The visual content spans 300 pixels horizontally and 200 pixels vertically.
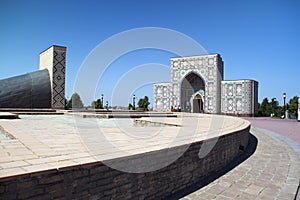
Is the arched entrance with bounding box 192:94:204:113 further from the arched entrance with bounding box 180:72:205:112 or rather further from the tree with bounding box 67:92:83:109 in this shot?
the tree with bounding box 67:92:83:109

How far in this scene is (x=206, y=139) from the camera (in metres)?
3.46

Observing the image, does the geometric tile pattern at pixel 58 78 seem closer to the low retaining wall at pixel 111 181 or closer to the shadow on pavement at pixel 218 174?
the shadow on pavement at pixel 218 174

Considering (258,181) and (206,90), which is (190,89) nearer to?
(206,90)

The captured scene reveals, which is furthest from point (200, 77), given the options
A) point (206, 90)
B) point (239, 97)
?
point (239, 97)

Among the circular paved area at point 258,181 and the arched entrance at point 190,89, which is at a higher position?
the arched entrance at point 190,89

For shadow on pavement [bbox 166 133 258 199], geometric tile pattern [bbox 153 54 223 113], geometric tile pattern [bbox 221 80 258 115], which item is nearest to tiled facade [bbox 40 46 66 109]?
shadow on pavement [bbox 166 133 258 199]

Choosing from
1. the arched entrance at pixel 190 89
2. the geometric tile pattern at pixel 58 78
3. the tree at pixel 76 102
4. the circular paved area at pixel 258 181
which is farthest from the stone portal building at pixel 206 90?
the circular paved area at pixel 258 181

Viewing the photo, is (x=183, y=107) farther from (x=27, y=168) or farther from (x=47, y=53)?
(x=27, y=168)

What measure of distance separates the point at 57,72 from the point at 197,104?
57.3 ft

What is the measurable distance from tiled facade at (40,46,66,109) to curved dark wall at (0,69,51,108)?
1.18 feet

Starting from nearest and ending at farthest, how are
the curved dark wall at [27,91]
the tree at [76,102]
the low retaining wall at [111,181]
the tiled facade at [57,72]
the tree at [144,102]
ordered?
the low retaining wall at [111,181], the curved dark wall at [27,91], the tiled facade at [57,72], the tree at [76,102], the tree at [144,102]

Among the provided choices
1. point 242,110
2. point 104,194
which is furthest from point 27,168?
point 242,110

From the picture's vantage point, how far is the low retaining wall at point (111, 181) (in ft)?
5.41

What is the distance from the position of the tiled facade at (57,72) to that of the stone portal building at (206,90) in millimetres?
14085
